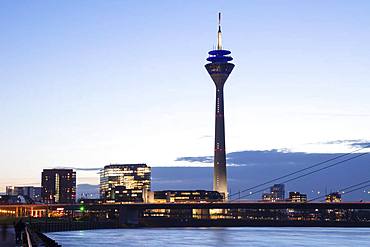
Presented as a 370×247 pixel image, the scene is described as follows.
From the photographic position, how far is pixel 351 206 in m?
120

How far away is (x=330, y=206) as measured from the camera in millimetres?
124688

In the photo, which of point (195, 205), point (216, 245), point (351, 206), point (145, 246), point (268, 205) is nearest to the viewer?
point (145, 246)

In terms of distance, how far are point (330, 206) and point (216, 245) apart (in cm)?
3635

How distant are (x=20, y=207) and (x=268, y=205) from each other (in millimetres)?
89331

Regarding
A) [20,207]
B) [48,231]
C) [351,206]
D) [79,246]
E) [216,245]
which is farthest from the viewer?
[20,207]

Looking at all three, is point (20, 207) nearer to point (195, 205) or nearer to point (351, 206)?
point (195, 205)

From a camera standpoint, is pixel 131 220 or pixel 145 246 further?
pixel 131 220

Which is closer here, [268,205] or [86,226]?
[268,205]

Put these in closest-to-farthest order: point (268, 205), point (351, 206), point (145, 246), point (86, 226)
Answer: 1. point (145, 246)
2. point (351, 206)
3. point (268, 205)
4. point (86, 226)

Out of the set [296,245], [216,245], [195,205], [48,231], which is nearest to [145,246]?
[216,245]

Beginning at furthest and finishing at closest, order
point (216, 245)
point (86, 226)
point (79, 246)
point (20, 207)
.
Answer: point (20, 207) < point (86, 226) < point (216, 245) < point (79, 246)

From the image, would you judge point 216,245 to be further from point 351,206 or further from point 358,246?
point 351,206

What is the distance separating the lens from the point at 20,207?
197250mm

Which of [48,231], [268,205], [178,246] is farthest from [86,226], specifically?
[178,246]
